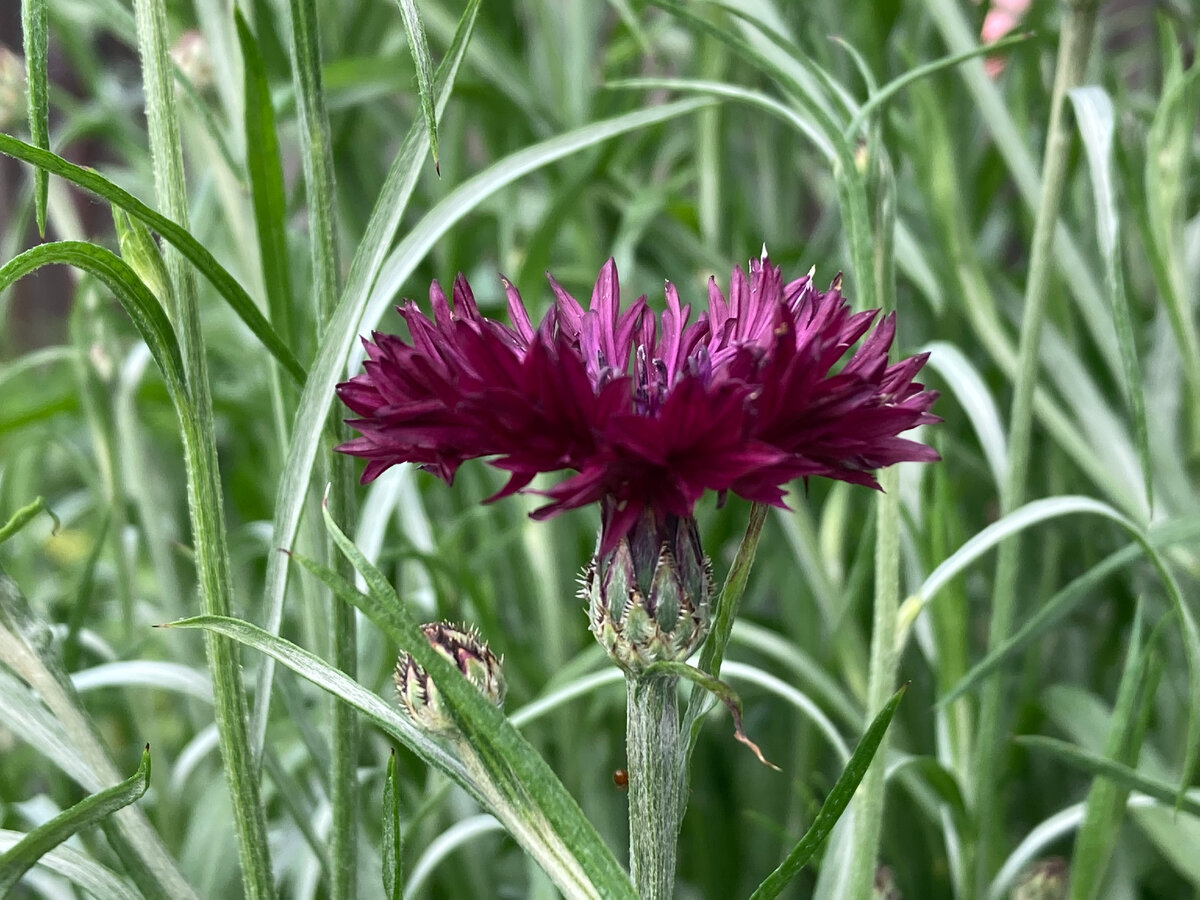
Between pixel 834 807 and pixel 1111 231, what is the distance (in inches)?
9.5

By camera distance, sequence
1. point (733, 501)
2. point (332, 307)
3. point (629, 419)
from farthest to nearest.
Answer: point (733, 501) → point (332, 307) → point (629, 419)

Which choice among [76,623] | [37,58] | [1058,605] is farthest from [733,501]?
[37,58]

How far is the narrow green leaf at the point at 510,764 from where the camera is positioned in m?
0.24

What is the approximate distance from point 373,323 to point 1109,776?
297mm

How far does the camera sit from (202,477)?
0.30m

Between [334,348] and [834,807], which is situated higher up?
[334,348]

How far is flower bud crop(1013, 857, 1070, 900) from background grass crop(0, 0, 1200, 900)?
22 mm

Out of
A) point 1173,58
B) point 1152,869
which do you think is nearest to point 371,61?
point 1173,58

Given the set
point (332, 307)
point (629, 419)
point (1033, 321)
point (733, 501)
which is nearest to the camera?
point (629, 419)

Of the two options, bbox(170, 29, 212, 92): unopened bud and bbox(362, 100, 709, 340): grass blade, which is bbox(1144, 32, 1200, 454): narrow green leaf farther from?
bbox(170, 29, 212, 92): unopened bud

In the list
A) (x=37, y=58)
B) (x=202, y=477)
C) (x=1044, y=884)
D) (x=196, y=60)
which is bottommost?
(x=1044, y=884)

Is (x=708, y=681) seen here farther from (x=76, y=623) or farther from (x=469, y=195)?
(x=76, y=623)

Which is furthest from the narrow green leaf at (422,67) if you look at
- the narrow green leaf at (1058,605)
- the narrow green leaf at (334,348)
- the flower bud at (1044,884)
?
the flower bud at (1044,884)

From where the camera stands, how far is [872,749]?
0.83ft
